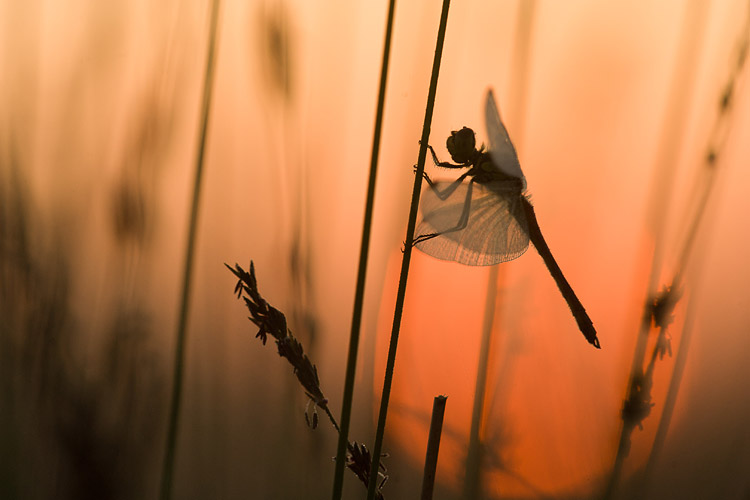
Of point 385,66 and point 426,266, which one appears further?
point 426,266

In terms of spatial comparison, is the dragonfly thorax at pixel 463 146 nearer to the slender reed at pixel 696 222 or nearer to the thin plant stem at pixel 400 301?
the thin plant stem at pixel 400 301

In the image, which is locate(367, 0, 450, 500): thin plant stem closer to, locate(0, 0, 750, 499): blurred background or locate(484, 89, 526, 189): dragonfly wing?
locate(484, 89, 526, 189): dragonfly wing

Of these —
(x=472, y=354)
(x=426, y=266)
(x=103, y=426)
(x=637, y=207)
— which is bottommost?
(x=103, y=426)

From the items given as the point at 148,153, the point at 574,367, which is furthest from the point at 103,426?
the point at 574,367

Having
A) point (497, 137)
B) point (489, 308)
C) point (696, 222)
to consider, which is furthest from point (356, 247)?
point (696, 222)

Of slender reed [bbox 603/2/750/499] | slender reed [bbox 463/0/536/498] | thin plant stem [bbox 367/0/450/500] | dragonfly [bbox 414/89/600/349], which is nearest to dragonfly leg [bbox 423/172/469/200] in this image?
dragonfly [bbox 414/89/600/349]

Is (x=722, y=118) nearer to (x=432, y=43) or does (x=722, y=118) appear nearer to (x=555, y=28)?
(x=555, y=28)

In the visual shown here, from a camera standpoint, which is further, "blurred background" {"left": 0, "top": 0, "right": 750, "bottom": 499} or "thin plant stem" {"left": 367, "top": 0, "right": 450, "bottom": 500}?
"blurred background" {"left": 0, "top": 0, "right": 750, "bottom": 499}
